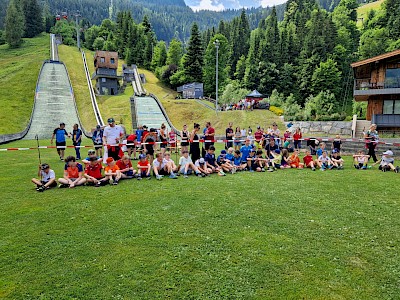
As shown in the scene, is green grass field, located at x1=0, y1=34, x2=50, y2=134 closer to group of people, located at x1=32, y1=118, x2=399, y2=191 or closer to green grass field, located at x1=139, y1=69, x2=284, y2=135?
green grass field, located at x1=139, y1=69, x2=284, y2=135

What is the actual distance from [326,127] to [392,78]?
21.6 ft

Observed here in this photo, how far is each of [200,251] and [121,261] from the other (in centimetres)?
122

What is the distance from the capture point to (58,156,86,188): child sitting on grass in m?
8.22

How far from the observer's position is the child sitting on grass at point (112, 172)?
866 cm

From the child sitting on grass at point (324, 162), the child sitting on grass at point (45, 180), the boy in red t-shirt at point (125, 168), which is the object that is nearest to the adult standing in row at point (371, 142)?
the child sitting on grass at point (324, 162)

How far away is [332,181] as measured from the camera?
30.1 feet

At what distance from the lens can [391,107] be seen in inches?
974

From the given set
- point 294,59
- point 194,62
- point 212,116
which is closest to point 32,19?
point 194,62

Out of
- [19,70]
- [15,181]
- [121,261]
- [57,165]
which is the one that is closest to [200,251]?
[121,261]

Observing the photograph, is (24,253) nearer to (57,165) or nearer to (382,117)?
(57,165)

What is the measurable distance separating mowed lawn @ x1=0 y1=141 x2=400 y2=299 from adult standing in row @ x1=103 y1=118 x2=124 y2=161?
2.28 meters

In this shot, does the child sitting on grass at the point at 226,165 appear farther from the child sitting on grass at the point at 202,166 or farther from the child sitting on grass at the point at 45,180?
the child sitting on grass at the point at 45,180

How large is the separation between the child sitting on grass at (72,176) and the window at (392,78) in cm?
2601

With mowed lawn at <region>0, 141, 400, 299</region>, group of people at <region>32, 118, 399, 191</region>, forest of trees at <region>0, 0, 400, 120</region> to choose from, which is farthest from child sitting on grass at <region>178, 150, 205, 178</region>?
forest of trees at <region>0, 0, 400, 120</region>
